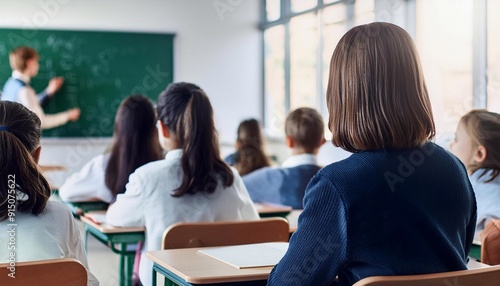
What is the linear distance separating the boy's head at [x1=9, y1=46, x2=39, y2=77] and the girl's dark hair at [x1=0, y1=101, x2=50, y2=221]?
5.08 metres

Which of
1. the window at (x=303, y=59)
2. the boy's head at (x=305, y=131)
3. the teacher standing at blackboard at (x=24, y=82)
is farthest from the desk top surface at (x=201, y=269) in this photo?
the window at (x=303, y=59)

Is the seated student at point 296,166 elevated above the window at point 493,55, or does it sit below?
below

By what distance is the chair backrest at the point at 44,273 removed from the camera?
1.57 m

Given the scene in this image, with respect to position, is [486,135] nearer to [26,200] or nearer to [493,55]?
[493,55]

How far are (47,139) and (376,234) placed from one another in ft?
20.4

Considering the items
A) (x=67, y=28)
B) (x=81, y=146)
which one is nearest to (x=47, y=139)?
(x=81, y=146)

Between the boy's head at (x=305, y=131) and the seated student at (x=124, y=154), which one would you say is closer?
the seated student at (x=124, y=154)

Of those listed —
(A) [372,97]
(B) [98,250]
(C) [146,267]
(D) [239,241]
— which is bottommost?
(B) [98,250]

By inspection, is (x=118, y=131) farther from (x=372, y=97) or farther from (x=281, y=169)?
(x=372, y=97)

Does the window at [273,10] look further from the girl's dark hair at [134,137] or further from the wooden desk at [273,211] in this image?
the wooden desk at [273,211]

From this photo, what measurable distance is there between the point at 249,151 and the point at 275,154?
2.82 meters

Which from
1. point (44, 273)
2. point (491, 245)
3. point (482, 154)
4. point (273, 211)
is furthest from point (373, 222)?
point (273, 211)

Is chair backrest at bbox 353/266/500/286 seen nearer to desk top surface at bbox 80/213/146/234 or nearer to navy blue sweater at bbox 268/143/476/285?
navy blue sweater at bbox 268/143/476/285

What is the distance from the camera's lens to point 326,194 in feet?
4.68
